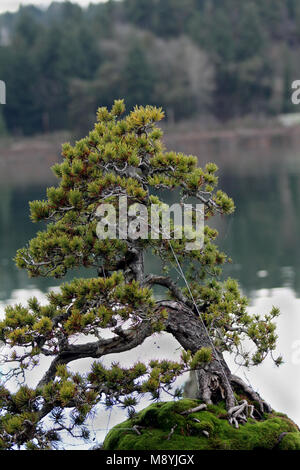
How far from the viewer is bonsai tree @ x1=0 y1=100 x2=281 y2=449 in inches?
129

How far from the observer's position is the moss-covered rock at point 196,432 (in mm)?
3314

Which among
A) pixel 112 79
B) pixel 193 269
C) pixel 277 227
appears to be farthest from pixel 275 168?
pixel 193 269

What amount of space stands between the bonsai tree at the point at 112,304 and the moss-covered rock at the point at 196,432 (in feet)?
0.31

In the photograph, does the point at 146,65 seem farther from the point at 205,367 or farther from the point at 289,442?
Result: the point at 289,442

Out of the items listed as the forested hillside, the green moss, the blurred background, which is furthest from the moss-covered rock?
the forested hillside

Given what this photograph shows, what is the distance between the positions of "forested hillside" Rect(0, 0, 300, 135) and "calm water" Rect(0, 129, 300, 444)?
11.6 m

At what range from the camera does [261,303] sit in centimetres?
823

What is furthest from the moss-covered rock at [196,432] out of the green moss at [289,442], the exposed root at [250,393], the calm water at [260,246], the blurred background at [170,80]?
the blurred background at [170,80]

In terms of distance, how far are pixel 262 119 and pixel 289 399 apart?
38.5 meters

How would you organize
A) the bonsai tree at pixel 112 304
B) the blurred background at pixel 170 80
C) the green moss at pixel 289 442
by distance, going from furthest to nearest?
the blurred background at pixel 170 80
the green moss at pixel 289 442
the bonsai tree at pixel 112 304

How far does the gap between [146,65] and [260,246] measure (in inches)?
1164

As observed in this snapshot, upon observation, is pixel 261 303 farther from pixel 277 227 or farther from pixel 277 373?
pixel 277 227

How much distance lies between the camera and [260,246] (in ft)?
41.5

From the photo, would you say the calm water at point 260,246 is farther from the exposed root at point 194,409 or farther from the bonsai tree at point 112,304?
the exposed root at point 194,409
